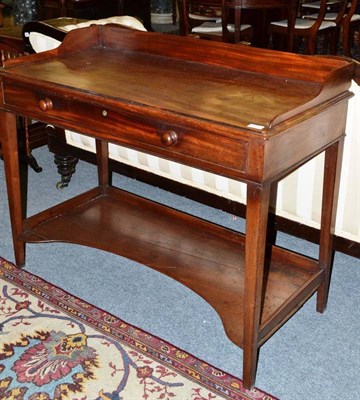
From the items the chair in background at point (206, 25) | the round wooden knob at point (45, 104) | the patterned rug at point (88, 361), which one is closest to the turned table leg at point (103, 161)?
the patterned rug at point (88, 361)

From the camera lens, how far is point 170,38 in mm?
2240

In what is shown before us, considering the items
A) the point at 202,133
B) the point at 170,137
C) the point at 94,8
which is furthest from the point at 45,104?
the point at 94,8

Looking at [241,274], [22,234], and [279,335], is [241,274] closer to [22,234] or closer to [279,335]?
[279,335]

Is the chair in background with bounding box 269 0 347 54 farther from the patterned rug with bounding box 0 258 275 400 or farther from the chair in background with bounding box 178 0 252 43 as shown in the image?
the patterned rug with bounding box 0 258 275 400

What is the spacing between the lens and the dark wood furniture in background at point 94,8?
6383 millimetres

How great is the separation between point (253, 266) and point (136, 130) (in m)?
0.53

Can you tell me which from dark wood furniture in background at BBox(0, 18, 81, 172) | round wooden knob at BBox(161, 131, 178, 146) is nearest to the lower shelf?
round wooden knob at BBox(161, 131, 178, 146)

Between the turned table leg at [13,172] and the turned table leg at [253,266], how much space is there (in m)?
1.04

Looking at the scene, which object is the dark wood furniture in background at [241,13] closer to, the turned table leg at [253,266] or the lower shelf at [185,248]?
the lower shelf at [185,248]

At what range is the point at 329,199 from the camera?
6.83 ft

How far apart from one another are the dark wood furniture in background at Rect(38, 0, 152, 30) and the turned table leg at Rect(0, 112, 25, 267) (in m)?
4.04

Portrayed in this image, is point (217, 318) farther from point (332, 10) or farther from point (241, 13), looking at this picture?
point (332, 10)

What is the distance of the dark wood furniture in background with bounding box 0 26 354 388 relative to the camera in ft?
5.48

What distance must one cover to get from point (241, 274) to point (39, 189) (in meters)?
1.52
